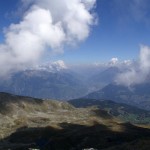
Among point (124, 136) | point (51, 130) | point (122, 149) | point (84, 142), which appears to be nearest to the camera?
point (122, 149)

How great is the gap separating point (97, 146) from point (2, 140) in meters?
77.2

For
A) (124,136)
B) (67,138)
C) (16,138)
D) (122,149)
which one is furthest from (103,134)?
(122,149)

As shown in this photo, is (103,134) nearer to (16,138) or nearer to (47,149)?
(47,149)

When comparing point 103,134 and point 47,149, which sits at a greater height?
point 103,134

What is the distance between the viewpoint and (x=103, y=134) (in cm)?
16262

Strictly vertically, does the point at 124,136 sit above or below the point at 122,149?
above

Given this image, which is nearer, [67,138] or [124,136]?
[67,138]

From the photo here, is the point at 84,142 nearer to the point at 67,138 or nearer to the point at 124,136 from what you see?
the point at 67,138

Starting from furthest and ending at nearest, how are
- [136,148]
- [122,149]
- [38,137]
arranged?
[38,137], [122,149], [136,148]

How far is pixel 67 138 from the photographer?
150125 millimetres

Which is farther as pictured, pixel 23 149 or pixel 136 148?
pixel 23 149

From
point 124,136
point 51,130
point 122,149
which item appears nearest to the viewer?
point 122,149

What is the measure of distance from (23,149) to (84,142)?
27.2m

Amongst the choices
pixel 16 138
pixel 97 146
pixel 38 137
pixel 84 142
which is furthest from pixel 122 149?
pixel 16 138
